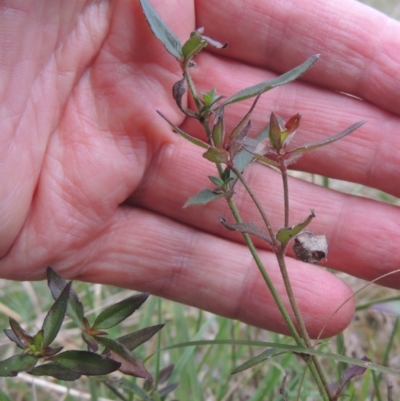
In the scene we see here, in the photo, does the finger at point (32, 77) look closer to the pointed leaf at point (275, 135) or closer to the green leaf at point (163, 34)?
the green leaf at point (163, 34)

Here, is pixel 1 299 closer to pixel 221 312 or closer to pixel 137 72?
pixel 221 312

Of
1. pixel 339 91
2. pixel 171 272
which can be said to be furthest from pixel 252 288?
pixel 339 91

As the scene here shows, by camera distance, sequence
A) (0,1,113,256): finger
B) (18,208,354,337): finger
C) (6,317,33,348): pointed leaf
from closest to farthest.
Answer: (6,317,33,348): pointed leaf < (0,1,113,256): finger < (18,208,354,337): finger

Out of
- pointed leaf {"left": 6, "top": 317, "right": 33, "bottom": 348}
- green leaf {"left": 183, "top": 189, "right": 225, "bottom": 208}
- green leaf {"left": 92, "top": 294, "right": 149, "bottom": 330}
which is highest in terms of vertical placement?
green leaf {"left": 183, "top": 189, "right": 225, "bottom": 208}

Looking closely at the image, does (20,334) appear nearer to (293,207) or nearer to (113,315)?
(113,315)

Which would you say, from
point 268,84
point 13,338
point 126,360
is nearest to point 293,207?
point 268,84

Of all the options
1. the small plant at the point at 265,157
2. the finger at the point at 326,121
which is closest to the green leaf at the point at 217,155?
the small plant at the point at 265,157

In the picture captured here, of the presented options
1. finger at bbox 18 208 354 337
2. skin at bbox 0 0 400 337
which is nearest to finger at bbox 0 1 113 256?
skin at bbox 0 0 400 337

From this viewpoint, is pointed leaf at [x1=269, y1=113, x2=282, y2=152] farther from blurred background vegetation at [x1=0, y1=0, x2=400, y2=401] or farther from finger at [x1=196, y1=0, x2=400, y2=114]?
finger at [x1=196, y1=0, x2=400, y2=114]
